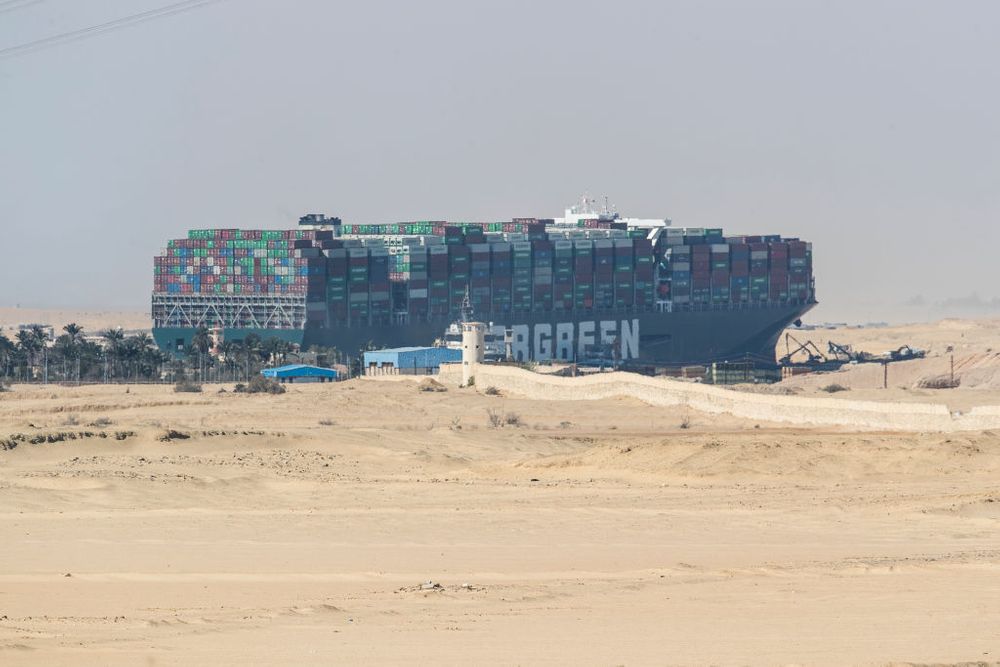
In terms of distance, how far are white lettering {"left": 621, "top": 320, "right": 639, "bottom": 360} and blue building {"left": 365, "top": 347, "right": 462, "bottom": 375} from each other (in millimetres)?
60818

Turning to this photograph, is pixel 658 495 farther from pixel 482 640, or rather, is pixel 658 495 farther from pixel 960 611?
pixel 482 640

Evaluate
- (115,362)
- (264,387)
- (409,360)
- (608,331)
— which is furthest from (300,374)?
(608,331)

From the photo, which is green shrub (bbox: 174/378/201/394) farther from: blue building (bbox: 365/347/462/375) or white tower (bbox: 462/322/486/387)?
blue building (bbox: 365/347/462/375)

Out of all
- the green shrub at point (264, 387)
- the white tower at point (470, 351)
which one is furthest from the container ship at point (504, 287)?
the green shrub at point (264, 387)

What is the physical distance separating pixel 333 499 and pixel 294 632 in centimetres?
1464

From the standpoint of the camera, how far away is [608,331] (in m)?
165

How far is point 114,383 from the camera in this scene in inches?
3425

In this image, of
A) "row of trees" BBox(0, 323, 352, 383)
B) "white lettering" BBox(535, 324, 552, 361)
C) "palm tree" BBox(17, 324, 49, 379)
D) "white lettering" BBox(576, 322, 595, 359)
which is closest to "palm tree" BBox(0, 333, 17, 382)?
"row of trees" BBox(0, 323, 352, 383)

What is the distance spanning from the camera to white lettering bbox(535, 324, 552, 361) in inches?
6225

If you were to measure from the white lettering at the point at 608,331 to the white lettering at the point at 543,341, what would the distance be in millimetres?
5900

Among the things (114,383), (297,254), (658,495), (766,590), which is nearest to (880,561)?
(766,590)

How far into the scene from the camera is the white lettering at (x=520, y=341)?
154 metres

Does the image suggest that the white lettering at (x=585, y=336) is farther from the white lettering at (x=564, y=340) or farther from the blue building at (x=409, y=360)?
the blue building at (x=409, y=360)

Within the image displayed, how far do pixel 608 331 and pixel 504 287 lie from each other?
12230mm
